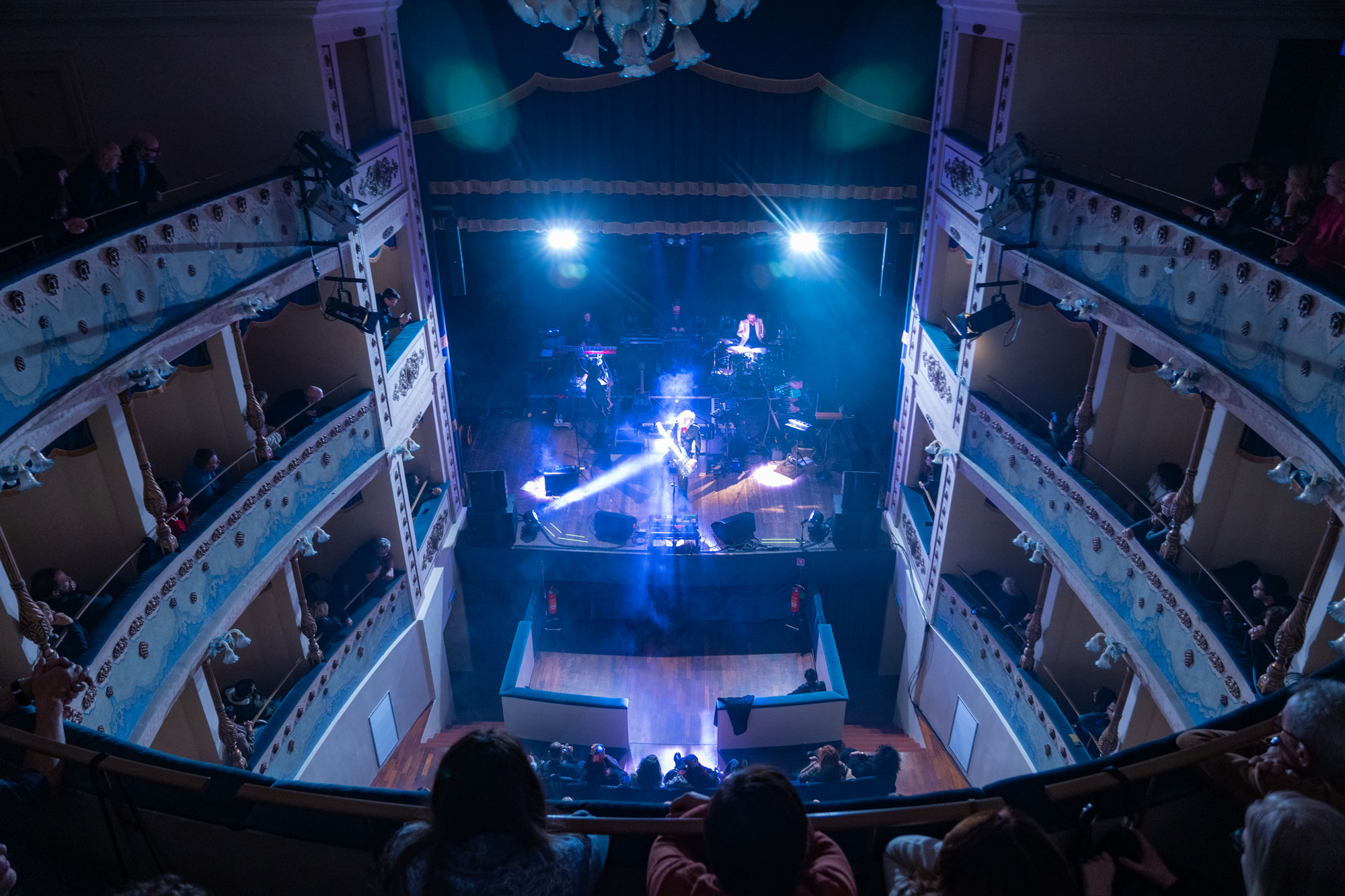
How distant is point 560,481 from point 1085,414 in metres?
7.97

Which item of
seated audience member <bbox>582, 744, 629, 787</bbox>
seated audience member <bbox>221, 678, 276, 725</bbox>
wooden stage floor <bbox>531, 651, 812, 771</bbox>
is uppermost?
seated audience member <bbox>221, 678, 276, 725</bbox>

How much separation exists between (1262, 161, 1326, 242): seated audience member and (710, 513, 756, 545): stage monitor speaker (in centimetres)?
784

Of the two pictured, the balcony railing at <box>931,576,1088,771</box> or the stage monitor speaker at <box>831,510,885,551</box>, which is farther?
the stage monitor speaker at <box>831,510,885,551</box>

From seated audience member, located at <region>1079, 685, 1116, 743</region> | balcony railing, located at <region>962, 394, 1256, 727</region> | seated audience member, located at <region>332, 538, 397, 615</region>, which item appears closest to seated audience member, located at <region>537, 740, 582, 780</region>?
seated audience member, located at <region>332, 538, 397, 615</region>

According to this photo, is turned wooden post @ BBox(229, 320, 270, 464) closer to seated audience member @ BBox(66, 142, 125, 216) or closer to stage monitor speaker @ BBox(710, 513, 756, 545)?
seated audience member @ BBox(66, 142, 125, 216)

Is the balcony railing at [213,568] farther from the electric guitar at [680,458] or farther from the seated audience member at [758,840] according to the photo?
the electric guitar at [680,458]

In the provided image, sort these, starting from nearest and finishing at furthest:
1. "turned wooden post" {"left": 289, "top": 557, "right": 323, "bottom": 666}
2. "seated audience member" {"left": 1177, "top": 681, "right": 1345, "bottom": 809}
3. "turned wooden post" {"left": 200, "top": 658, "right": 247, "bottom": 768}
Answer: "seated audience member" {"left": 1177, "top": 681, "right": 1345, "bottom": 809}, "turned wooden post" {"left": 200, "top": 658, "right": 247, "bottom": 768}, "turned wooden post" {"left": 289, "top": 557, "right": 323, "bottom": 666}

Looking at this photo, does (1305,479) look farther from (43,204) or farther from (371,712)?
(371,712)

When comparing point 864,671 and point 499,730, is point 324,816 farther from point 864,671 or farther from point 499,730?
point 864,671

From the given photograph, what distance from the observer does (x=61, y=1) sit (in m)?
8.05

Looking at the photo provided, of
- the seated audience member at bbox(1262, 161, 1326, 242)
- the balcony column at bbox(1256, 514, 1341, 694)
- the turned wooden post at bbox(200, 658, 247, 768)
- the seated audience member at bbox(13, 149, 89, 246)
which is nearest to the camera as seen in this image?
the balcony column at bbox(1256, 514, 1341, 694)

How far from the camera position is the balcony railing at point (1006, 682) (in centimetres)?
816

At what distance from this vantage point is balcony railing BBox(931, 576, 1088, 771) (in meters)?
8.16

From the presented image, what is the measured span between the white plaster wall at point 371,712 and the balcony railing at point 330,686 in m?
0.10
